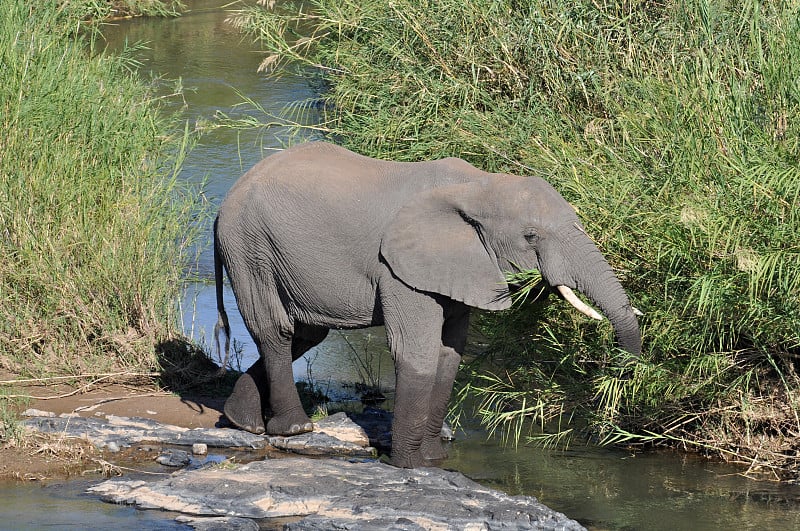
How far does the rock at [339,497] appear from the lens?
5773 mm

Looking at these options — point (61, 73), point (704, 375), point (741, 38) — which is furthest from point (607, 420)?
point (61, 73)

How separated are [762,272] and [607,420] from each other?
4.55ft

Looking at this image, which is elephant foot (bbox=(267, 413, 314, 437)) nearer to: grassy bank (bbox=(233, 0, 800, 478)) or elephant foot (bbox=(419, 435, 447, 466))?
elephant foot (bbox=(419, 435, 447, 466))

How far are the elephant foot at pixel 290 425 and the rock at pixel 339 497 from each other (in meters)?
0.74

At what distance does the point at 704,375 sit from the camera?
Answer: 263 inches

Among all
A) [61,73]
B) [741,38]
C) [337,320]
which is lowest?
[337,320]

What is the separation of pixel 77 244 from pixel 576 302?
3.31 m

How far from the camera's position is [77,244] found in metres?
8.02

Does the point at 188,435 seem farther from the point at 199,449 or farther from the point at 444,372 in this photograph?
the point at 444,372

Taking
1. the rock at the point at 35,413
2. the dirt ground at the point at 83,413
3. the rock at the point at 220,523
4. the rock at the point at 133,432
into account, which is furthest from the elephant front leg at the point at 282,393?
the rock at the point at 220,523

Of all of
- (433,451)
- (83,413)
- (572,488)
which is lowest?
(83,413)

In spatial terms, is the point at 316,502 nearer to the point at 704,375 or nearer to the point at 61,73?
the point at 704,375

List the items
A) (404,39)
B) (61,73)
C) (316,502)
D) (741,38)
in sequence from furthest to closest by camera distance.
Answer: (404,39) → (61,73) → (741,38) → (316,502)

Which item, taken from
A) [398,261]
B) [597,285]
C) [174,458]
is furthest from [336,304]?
[597,285]
